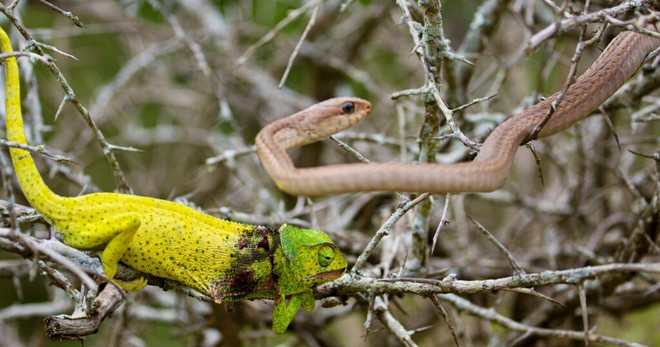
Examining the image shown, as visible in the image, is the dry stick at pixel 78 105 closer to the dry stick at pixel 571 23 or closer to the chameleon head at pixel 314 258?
the chameleon head at pixel 314 258

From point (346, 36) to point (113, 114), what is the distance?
2122mm

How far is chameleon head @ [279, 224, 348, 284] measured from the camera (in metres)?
2.71

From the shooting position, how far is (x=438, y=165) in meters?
1.86

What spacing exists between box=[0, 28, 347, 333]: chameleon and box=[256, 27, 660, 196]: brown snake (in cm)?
57

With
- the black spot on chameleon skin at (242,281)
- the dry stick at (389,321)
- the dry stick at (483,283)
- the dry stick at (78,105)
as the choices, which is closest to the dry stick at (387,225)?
the dry stick at (483,283)

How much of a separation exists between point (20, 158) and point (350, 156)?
252 centimetres

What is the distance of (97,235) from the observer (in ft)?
8.55

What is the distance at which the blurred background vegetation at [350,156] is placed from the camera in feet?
11.9

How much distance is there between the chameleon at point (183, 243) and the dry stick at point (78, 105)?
132 millimetres

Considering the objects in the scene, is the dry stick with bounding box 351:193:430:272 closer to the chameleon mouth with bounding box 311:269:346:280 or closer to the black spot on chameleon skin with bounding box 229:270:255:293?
the chameleon mouth with bounding box 311:269:346:280

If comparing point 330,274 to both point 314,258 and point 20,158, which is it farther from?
point 20,158

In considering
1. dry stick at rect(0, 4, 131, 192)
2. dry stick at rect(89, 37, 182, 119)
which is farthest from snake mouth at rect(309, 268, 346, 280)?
dry stick at rect(89, 37, 182, 119)

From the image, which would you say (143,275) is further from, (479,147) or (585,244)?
(585,244)

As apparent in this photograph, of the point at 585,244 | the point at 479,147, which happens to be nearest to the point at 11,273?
the point at 479,147
